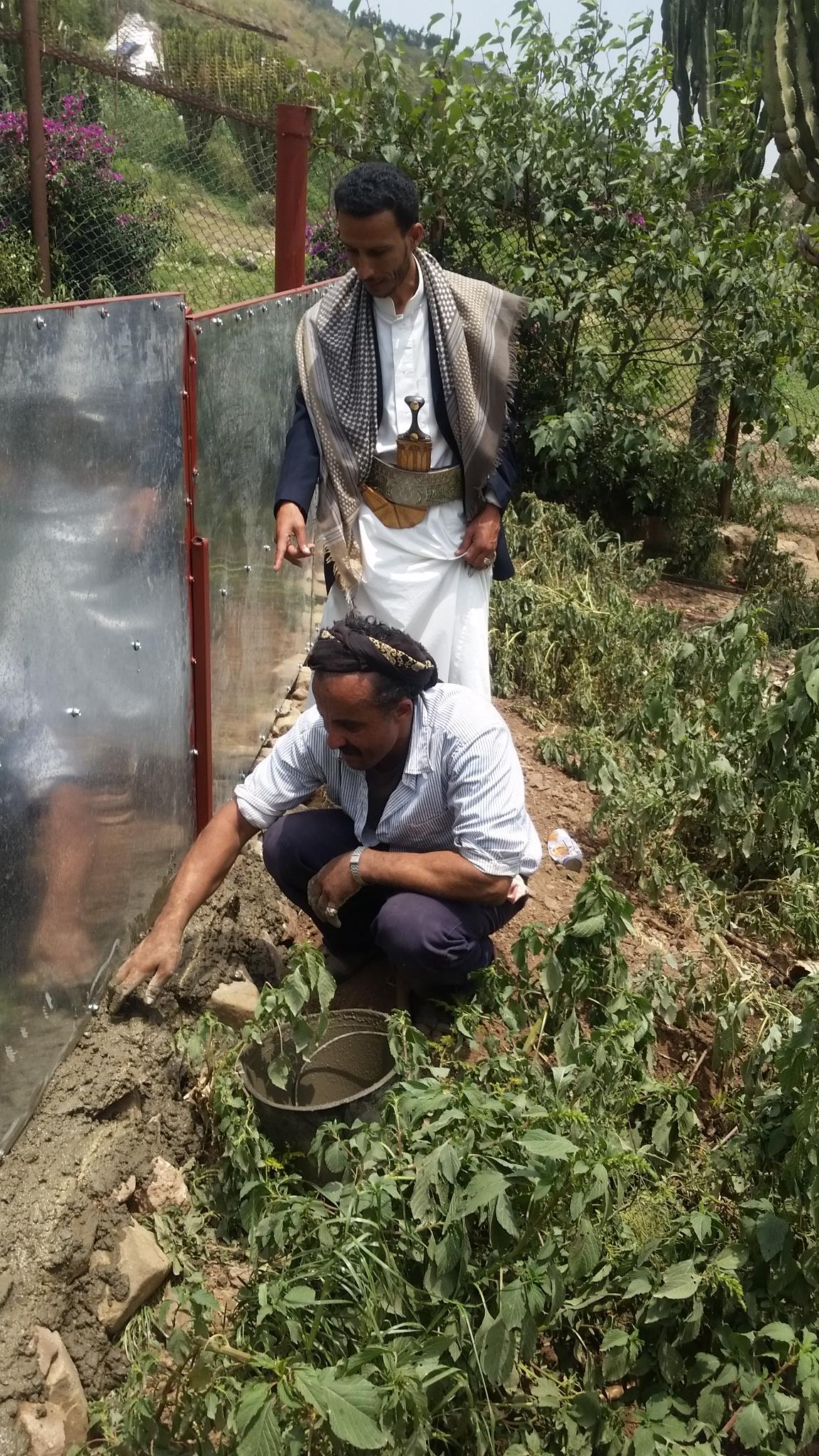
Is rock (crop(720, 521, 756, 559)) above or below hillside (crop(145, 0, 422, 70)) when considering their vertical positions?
below

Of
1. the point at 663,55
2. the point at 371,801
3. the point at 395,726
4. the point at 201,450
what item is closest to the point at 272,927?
the point at 371,801

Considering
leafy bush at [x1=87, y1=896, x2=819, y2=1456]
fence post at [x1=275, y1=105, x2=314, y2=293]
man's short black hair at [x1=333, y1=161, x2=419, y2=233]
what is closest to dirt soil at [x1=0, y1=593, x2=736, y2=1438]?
leafy bush at [x1=87, y1=896, x2=819, y2=1456]

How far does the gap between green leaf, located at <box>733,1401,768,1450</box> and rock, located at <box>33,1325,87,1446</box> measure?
967mm

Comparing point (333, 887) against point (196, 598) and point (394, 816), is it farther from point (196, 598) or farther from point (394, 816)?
point (196, 598)

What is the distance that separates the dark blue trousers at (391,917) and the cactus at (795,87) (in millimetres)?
7161

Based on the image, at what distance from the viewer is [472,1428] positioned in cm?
185

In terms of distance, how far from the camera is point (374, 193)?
2.74 m

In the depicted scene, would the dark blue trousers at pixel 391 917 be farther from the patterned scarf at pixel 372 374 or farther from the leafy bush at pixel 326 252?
the leafy bush at pixel 326 252

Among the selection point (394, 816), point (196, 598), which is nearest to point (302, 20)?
point (196, 598)

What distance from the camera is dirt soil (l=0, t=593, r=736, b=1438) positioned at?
6.66 ft

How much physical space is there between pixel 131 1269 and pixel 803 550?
8.00 metres

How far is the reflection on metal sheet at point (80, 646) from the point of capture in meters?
1.98

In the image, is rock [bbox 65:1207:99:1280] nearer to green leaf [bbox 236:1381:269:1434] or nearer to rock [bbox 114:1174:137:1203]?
rock [bbox 114:1174:137:1203]

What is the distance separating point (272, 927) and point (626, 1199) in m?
1.25
